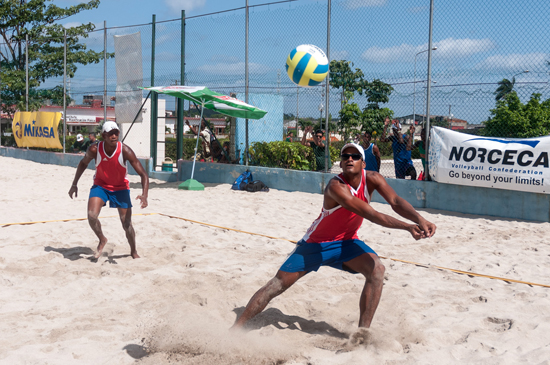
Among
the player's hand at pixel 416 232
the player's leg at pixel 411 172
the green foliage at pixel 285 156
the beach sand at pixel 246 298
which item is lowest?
the beach sand at pixel 246 298

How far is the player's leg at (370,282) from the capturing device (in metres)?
3.49

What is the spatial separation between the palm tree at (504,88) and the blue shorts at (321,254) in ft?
17.5

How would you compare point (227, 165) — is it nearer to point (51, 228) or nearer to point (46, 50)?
point (51, 228)

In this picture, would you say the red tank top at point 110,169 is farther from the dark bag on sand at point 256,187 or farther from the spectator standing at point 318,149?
the spectator standing at point 318,149

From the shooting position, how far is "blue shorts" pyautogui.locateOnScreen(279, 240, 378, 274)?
136 inches

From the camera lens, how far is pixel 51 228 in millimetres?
6762

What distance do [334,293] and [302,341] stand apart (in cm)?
113

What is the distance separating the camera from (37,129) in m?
17.8

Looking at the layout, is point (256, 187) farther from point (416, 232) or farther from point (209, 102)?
point (416, 232)

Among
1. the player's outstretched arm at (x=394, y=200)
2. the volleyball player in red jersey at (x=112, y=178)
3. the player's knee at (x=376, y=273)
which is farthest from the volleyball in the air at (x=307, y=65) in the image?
the player's knee at (x=376, y=273)

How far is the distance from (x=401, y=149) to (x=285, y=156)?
2968 mm

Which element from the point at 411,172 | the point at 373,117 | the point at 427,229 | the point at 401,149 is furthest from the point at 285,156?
the point at 427,229

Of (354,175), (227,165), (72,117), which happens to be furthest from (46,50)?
(72,117)

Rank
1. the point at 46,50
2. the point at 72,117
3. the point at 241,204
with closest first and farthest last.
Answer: the point at 241,204
the point at 46,50
the point at 72,117
